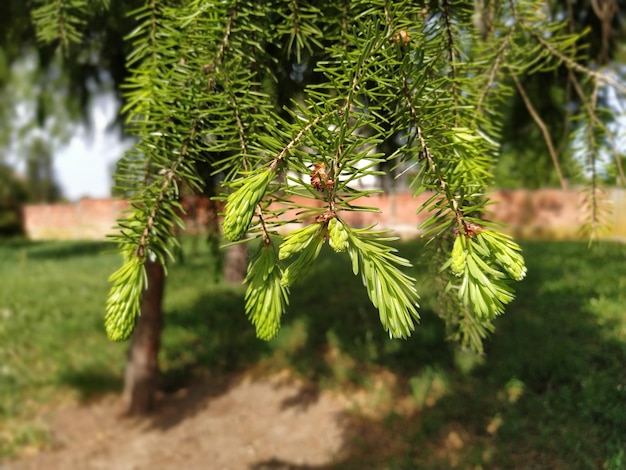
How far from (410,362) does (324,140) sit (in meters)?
2.59

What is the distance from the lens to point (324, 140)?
0.57 meters

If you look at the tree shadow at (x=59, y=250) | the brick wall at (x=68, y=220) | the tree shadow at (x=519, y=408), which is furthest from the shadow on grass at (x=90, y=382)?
the brick wall at (x=68, y=220)

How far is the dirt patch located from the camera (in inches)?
103

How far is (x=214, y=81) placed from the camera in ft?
2.28

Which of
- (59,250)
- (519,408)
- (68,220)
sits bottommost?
(519,408)

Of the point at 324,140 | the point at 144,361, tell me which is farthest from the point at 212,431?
the point at 324,140

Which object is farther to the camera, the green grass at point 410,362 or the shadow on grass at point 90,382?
the shadow on grass at point 90,382

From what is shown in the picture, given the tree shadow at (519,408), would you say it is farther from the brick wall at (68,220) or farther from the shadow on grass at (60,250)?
the brick wall at (68,220)

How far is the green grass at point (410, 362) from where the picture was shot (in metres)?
2.20

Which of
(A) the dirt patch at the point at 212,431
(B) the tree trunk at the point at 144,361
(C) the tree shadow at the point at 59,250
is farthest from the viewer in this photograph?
(C) the tree shadow at the point at 59,250

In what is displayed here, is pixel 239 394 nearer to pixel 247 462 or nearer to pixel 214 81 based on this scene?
pixel 247 462

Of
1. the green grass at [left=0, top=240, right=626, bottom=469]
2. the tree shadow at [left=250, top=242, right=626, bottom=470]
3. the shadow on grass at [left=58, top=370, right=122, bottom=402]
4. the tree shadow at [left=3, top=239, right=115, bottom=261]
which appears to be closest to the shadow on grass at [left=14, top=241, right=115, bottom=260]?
the tree shadow at [left=3, top=239, right=115, bottom=261]

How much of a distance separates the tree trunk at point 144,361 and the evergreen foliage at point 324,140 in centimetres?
221

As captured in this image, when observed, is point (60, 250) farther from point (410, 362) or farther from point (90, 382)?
point (410, 362)
